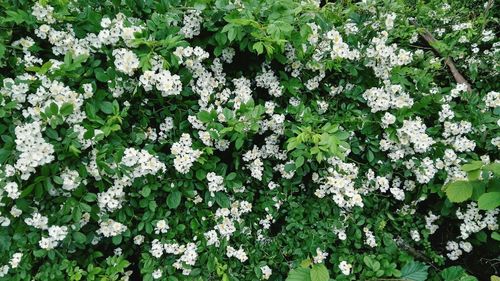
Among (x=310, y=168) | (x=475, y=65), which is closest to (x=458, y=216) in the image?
(x=310, y=168)

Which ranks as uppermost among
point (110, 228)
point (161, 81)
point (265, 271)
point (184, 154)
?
point (161, 81)

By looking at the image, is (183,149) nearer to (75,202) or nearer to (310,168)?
(75,202)

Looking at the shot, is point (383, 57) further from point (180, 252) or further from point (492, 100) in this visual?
point (180, 252)

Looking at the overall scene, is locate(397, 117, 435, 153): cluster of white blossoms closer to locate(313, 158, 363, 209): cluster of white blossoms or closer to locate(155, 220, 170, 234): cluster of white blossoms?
locate(313, 158, 363, 209): cluster of white blossoms

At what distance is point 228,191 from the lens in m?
2.39

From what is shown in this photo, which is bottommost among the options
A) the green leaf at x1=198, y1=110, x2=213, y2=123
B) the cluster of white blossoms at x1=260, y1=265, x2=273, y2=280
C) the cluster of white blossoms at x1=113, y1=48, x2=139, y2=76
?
the cluster of white blossoms at x1=260, y1=265, x2=273, y2=280

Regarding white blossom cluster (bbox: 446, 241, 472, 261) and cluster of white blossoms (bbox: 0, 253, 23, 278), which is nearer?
cluster of white blossoms (bbox: 0, 253, 23, 278)

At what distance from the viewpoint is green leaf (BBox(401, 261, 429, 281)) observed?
7.32 ft

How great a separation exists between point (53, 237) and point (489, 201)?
1.96m

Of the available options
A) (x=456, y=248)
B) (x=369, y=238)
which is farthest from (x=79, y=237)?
(x=456, y=248)

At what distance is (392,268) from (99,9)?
208cm

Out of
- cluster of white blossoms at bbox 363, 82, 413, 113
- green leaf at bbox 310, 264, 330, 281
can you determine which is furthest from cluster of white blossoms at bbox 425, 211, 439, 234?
green leaf at bbox 310, 264, 330, 281

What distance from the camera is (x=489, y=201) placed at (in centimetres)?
179

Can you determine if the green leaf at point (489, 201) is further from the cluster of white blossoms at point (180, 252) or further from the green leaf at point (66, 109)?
the green leaf at point (66, 109)
